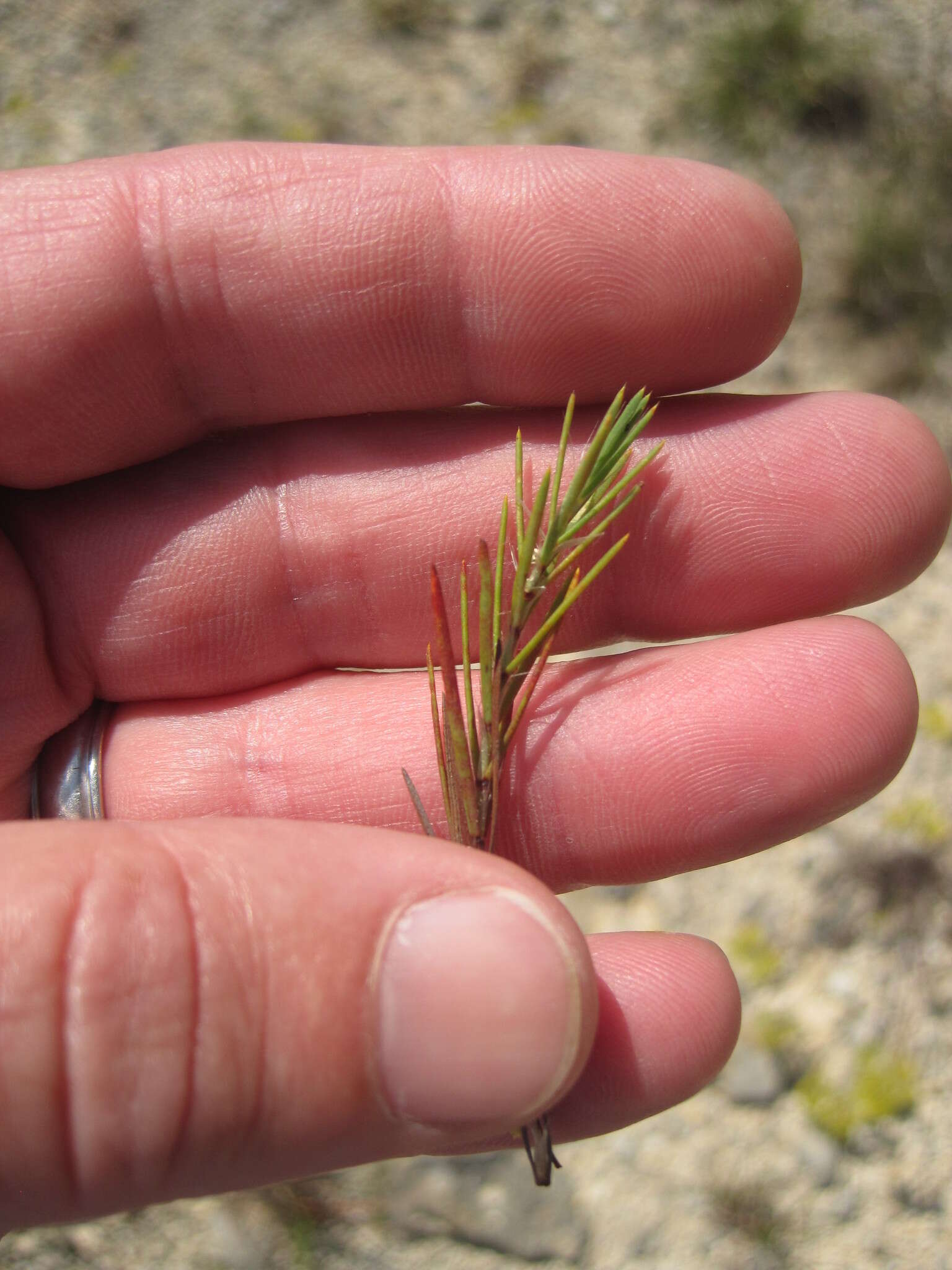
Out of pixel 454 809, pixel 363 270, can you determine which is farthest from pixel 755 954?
pixel 363 270

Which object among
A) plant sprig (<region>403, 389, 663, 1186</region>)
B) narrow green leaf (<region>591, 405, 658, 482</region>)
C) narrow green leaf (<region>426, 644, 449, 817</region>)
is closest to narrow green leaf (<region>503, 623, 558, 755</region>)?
plant sprig (<region>403, 389, 663, 1186</region>)

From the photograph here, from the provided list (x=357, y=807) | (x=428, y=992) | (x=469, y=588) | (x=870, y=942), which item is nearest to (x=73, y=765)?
(x=357, y=807)

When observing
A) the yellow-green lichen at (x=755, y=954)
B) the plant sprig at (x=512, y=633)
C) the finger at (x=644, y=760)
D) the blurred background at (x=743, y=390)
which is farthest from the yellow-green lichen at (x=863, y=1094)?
the plant sprig at (x=512, y=633)

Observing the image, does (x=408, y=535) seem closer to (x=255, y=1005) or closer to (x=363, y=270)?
(x=363, y=270)

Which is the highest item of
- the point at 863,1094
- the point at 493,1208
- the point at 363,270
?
the point at 363,270

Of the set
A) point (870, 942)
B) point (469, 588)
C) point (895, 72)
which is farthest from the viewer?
point (895, 72)

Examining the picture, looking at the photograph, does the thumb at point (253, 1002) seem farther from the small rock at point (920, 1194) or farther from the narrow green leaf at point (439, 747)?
the small rock at point (920, 1194)

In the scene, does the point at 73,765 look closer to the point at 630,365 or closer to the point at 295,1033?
the point at 295,1033
